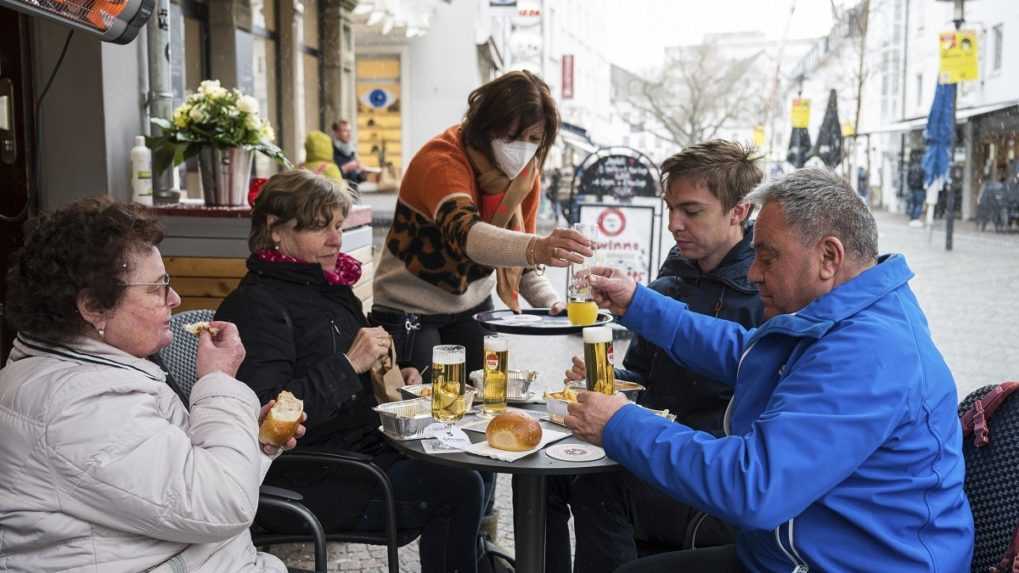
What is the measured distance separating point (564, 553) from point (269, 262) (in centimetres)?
125

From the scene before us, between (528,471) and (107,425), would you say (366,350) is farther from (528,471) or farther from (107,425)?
Answer: (107,425)

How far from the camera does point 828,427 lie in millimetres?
1709

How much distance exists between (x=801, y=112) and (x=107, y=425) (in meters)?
22.0

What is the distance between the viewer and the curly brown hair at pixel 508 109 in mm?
3350

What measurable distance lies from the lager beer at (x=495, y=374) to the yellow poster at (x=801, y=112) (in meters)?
20.7

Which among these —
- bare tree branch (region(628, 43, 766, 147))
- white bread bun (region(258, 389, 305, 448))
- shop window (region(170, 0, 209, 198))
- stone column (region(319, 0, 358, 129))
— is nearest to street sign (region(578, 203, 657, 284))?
shop window (region(170, 0, 209, 198))

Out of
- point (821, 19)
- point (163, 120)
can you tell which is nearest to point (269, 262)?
point (163, 120)

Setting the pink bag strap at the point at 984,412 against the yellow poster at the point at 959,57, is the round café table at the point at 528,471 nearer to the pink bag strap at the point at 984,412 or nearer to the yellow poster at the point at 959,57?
the pink bag strap at the point at 984,412

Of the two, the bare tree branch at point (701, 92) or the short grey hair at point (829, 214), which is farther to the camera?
the bare tree branch at point (701, 92)

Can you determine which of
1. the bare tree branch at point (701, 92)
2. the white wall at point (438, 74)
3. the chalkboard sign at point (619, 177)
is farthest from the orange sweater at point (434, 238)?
the bare tree branch at point (701, 92)

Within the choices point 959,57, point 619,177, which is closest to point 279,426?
point 959,57

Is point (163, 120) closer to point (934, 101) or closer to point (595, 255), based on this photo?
point (595, 255)

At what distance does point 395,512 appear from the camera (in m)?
2.64

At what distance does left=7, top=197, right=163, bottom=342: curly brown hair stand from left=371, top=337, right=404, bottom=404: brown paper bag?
1064 millimetres
